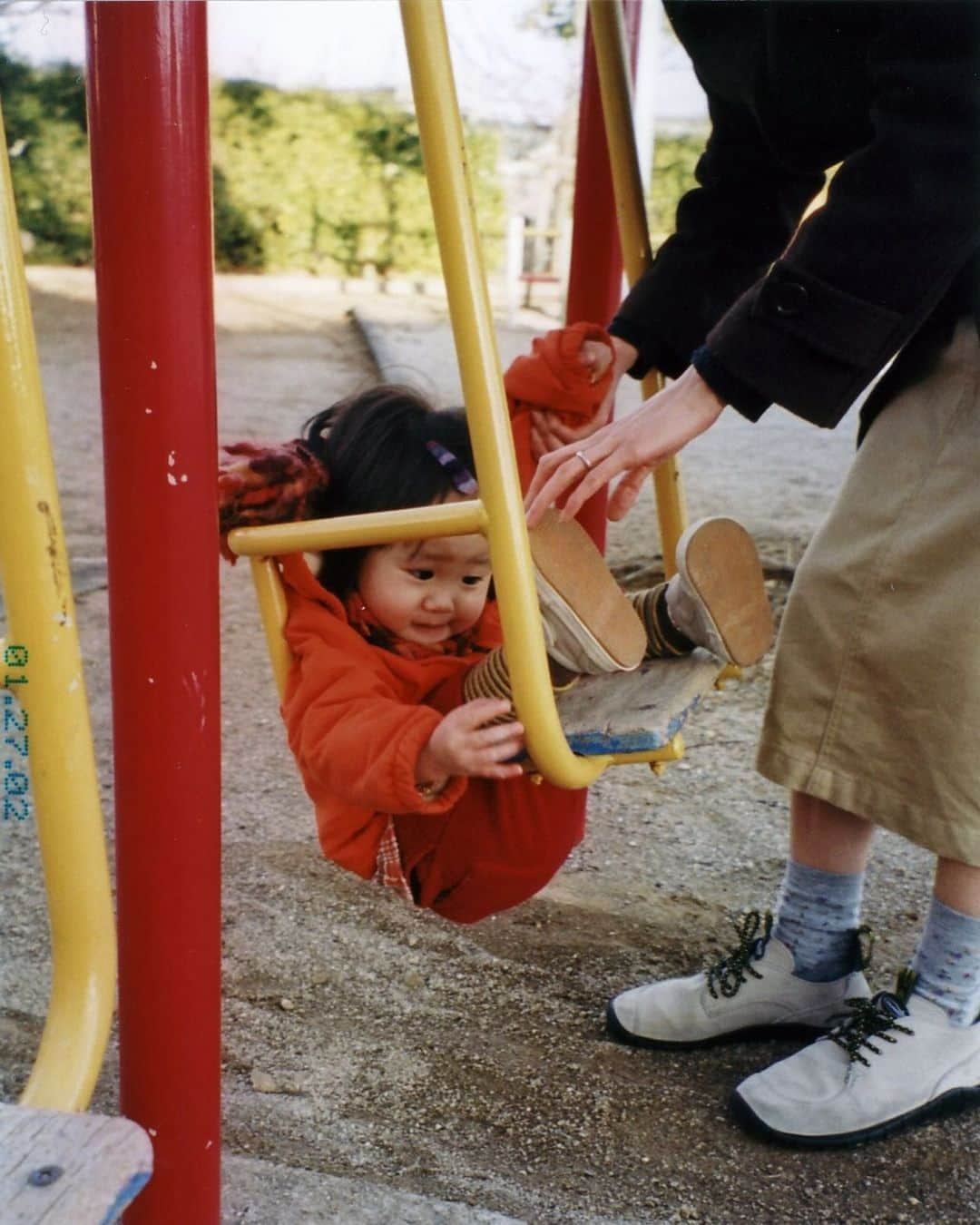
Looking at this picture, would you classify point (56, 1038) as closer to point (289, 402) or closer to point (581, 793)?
A: point (581, 793)

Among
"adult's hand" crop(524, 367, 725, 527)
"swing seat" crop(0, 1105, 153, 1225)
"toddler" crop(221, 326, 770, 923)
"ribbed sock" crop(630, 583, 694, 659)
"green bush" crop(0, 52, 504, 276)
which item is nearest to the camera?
"swing seat" crop(0, 1105, 153, 1225)

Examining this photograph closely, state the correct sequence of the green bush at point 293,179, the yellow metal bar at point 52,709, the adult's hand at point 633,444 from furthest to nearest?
the green bush at point 293,179
the adult's hand at point 633,444
the yellow metal bar at point 52,709

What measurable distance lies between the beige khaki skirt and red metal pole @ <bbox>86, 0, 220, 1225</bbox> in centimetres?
74

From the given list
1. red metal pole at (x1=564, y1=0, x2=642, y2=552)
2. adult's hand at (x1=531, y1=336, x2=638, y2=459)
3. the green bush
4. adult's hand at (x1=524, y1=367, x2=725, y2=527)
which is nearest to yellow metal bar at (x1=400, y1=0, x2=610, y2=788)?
adult's hand at (x1=524, y1=367, x2=725, y2=527)

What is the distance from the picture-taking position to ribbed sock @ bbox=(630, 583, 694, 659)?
5.48 feet

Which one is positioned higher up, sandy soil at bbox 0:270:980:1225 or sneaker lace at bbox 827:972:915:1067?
sneaker lace at bbox 827:972:915:1067

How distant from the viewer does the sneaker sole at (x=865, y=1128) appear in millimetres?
1634

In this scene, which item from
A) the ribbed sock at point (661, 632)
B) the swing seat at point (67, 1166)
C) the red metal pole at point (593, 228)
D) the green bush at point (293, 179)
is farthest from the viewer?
the green bush at point (293, 179)

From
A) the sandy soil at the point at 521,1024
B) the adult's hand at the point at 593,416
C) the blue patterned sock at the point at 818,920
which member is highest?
the adult's hand at the point at 593,416

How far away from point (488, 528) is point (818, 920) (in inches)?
32.6

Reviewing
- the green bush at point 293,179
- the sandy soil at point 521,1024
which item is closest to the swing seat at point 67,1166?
the sandy soil at point 521,1024

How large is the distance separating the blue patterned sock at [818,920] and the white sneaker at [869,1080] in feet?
0.35

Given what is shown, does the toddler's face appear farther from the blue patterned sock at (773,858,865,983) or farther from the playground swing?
the blue patterned sock at (773,858,865,983)
